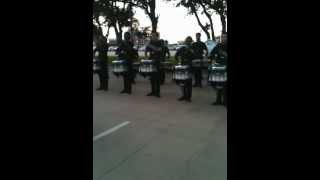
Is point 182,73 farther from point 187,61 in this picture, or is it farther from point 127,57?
point 127,57

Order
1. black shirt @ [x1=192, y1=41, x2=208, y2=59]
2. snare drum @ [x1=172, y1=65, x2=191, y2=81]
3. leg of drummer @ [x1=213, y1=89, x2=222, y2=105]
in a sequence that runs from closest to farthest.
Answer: leg of drummer @ [x1=213, y1=89, x2=222, y2=105] → snare drum @ [x1=172, y1=65, x2=191, y2=81] → black shirt @ [x1=192, y1=41, x2=208, y2=59]

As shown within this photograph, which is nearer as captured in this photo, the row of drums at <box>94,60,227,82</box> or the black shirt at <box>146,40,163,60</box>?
the row of drums at <box>94,60,227,82</box>

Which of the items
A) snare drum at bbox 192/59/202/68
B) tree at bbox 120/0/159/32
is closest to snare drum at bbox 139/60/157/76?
snare drum at bbox 192/59/202/68

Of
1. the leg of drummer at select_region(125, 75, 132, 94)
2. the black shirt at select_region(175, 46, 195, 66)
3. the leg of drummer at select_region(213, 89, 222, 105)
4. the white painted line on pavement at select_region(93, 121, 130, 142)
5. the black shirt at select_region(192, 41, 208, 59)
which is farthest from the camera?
the black shirt at select_region(192, 41, 208, 59)

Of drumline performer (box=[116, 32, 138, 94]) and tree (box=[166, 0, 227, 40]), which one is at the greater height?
tree (box=[166, 0, 227, 40])

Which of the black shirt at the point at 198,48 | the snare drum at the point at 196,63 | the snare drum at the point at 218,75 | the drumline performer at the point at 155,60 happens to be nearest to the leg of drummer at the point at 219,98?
the snare drum at the point at 218,75

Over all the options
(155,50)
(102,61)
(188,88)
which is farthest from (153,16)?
(188,88)

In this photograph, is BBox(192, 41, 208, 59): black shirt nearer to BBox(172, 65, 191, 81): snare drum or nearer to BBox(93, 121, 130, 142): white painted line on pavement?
BBox(172, 65, 191, 81): snare drum

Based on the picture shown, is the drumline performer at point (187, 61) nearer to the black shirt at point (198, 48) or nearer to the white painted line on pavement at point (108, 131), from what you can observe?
the black shirt at point (198, 48)
